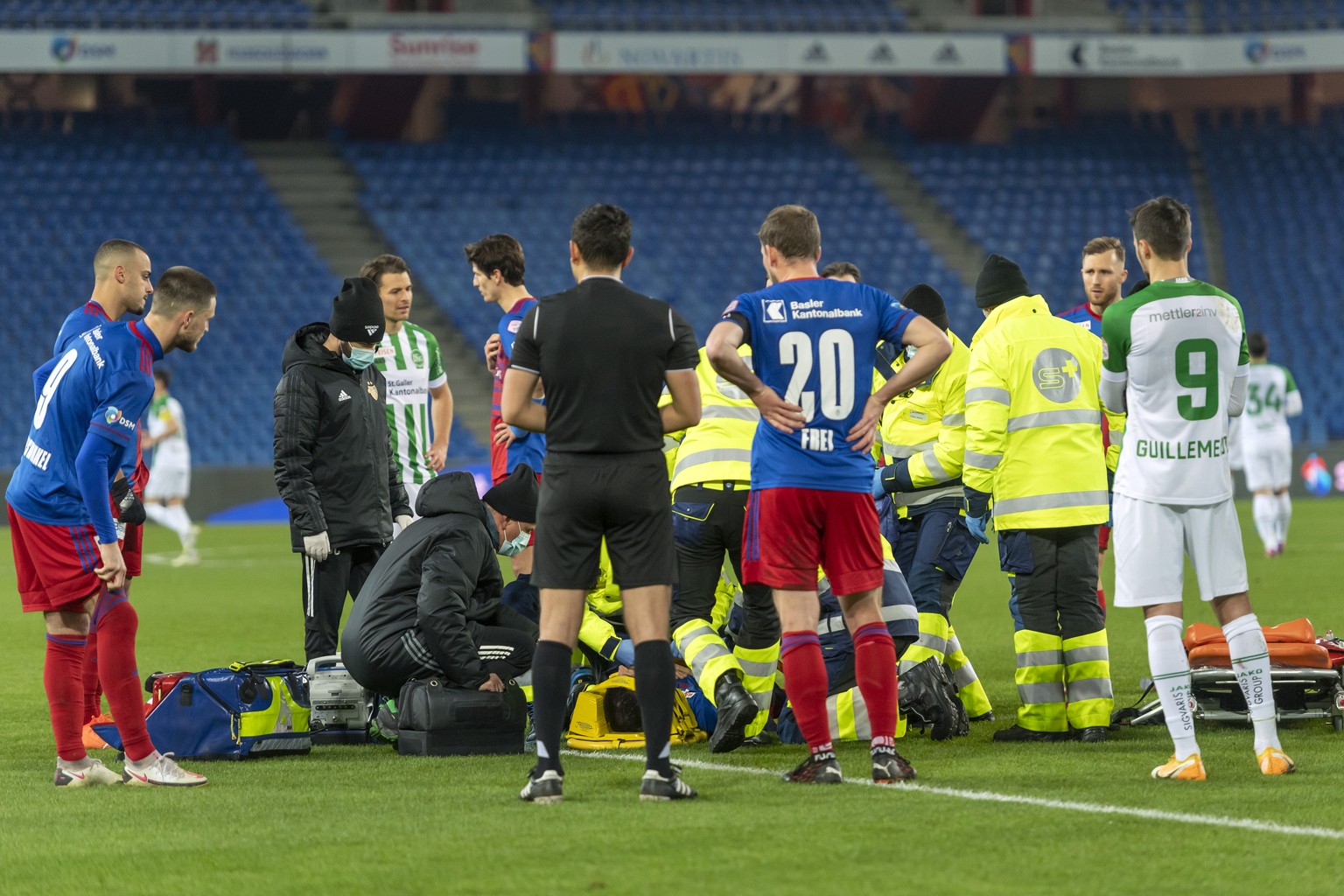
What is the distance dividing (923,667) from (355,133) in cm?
2484

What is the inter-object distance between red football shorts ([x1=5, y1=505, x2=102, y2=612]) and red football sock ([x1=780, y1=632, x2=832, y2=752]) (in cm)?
270

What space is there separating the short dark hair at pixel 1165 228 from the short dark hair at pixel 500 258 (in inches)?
127

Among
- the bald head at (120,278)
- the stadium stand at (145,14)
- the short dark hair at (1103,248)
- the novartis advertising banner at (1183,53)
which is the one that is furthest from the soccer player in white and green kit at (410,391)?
the novartis advertising banner at (1183,53)

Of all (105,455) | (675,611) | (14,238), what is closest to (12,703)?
(105,455)

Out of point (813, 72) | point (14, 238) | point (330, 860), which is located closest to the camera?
point (330, 860)

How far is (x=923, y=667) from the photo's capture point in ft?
24.2

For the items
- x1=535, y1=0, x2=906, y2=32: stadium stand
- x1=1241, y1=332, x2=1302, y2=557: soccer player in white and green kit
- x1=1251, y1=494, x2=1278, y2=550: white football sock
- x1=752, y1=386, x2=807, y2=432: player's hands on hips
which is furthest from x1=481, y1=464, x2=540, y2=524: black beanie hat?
x1=535, y1=0, x2=906, y2=32: stadium stand

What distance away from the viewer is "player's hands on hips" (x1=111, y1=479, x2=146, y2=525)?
263 inches

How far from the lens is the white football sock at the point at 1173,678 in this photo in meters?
6.04

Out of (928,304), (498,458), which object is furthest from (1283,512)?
(498,458)

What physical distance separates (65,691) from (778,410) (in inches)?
118

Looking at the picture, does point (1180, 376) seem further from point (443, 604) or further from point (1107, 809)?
point (443, 604)

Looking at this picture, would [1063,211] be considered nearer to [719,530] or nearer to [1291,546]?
[1291,546]

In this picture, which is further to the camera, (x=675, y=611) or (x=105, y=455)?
(x=675, y=611)
